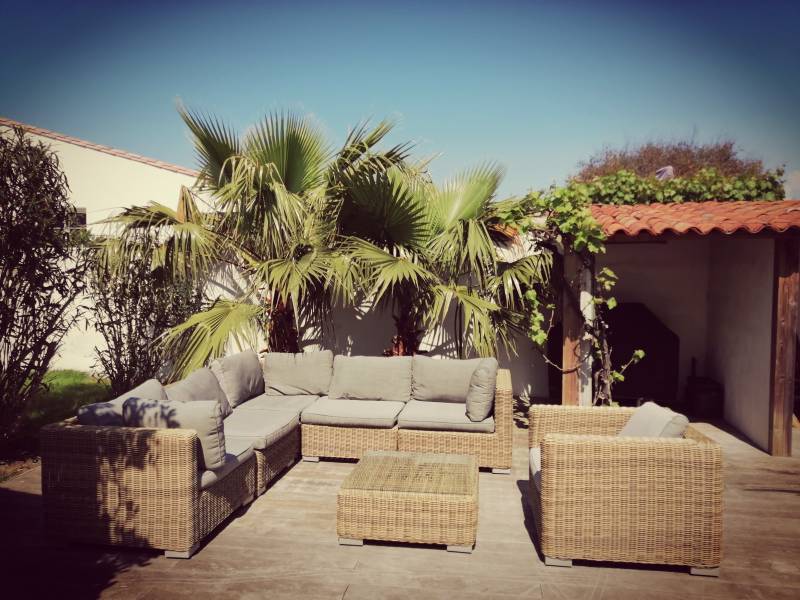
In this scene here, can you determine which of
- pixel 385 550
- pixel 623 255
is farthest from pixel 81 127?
pixel 385 550

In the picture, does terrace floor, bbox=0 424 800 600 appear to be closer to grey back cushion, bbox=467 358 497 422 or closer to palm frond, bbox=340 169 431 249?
grey back cushion, bbox=467 358 497 422

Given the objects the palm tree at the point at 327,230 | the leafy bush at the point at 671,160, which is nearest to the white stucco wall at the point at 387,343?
the palm tree at the point at 327,230

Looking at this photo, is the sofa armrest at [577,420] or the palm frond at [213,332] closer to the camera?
the sofa armrest at [577,420]

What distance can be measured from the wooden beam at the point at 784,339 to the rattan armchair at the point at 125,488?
199 inches

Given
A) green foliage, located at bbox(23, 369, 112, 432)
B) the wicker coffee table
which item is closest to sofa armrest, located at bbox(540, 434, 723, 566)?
the wicker coffee table

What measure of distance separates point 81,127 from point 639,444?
47.0ft

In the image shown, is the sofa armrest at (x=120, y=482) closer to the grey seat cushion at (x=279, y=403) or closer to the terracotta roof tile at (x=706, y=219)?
the grey seat cushion at (x=279, y=403)

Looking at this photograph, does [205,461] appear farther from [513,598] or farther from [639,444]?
[639,444]

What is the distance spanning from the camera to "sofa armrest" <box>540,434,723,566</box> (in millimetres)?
3082

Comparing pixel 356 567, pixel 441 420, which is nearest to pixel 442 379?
pixel 441 420

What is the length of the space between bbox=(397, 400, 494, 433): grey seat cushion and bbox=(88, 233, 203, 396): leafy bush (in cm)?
316

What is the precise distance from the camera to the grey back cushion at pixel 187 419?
345 centimetres

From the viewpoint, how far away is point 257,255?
6.05 meters

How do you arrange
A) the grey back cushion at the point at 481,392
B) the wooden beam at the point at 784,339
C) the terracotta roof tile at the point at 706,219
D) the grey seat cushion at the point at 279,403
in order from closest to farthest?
the grey back cushion at the point at 481,392
the terracotta roof tile at the point at 706,219
the wooden beam at the point at 784,339
the grey seat cushion at the point at 279,403
